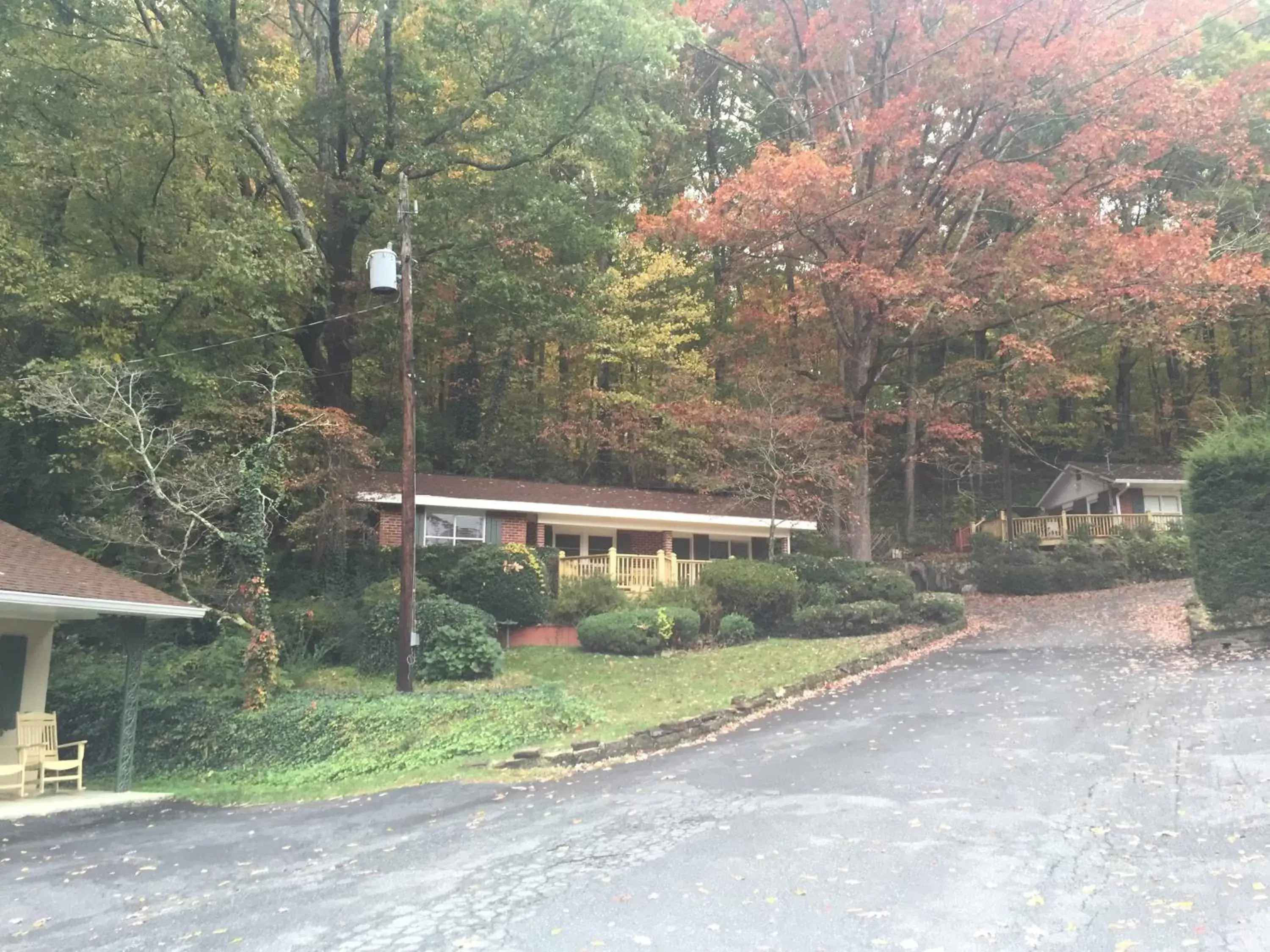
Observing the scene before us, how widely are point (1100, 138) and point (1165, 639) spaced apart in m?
13.6

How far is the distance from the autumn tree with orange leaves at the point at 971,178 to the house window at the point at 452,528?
10.1m

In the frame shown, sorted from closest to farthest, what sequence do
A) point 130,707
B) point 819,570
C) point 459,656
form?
point 130,707
point 459,656
point 819,570

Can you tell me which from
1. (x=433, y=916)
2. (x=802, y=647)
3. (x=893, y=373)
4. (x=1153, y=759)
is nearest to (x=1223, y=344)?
(x=893, y=373)

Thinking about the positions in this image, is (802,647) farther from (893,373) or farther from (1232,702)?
(893,373)

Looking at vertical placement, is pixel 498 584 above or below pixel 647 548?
below

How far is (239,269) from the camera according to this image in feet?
53.3

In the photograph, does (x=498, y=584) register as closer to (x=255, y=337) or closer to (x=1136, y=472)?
(x=255, y=337)

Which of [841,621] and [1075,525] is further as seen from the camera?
[1075,525]

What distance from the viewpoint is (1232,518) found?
1581 centimetres

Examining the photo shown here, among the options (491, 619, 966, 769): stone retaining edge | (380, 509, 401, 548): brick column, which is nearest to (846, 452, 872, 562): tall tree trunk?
(491, 619, 966, 769): stone retaining edge

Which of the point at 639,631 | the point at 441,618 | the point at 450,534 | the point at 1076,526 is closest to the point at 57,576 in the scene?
the point at 441,618

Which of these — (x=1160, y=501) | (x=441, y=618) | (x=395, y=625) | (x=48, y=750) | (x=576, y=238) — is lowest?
(x=48, y=750)

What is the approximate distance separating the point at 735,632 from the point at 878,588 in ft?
13.3

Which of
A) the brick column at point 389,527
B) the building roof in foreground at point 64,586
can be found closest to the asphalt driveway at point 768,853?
the building roof in foreground at point 64,586
